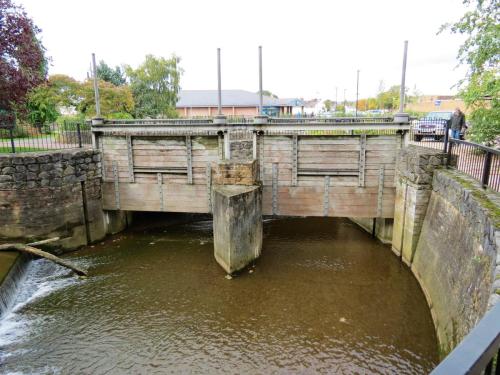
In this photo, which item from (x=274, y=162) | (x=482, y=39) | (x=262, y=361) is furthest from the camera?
(x=274, y=162)

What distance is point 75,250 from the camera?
11.5 metres

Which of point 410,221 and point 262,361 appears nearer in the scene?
point 262,361

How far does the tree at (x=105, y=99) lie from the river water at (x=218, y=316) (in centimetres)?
1821

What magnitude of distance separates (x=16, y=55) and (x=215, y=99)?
34410mm

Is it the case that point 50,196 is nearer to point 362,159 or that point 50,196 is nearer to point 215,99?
point 362,159

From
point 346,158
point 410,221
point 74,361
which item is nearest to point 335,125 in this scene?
point 346,158

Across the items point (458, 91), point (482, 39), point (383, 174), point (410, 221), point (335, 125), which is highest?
point (482, 39)

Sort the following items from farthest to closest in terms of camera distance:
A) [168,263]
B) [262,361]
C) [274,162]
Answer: [274,162]
[168,263]
[262,361]

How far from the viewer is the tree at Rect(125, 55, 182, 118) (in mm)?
33156

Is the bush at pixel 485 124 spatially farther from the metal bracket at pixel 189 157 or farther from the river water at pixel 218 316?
the metal bracket at pixel 189 157

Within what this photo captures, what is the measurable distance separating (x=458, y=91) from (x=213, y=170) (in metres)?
7.11

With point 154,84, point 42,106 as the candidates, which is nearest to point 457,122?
point 42,106

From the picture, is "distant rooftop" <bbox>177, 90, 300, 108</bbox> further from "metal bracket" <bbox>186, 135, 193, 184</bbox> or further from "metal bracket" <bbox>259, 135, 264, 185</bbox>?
"metal bracket" <bbox>259, 135, 264, 185</bbox>

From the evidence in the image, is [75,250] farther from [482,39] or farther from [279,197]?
[482,39]
